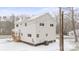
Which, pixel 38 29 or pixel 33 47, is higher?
pixel 38 29

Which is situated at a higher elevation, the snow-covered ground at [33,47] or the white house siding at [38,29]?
the white house siding at [38,29]

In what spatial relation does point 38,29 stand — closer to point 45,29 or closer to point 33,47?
point 45,29

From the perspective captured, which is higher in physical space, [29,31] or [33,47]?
[29,31]

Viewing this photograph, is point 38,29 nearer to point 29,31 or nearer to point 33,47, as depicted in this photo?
point 29,31

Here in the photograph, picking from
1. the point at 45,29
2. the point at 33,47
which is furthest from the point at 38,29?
the point at 33,47

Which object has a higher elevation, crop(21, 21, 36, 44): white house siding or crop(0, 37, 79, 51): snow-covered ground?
crop(21, 21, 36, 44): white house siding

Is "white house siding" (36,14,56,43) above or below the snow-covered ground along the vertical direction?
above

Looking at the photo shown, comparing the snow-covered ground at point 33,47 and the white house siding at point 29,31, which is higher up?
the white house siding at point 29,31

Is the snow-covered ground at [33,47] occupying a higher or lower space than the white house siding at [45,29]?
lower

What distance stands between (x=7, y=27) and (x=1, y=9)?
203 mm
